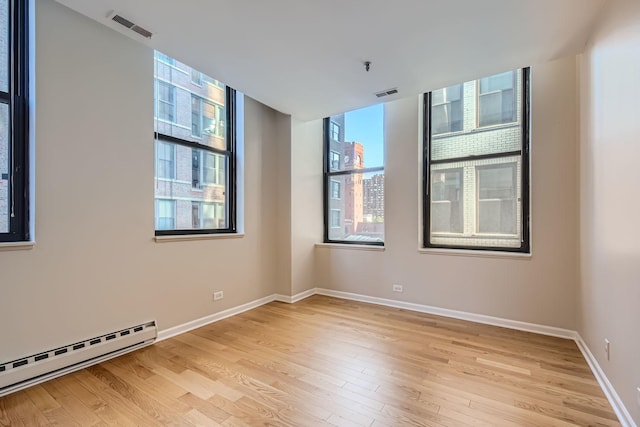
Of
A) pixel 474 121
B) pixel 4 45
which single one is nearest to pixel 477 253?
pixel 474 121

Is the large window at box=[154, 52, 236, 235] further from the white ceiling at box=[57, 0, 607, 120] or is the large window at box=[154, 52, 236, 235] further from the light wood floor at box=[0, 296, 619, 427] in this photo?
the light wood floor at box=[0, 296, 619, 427]

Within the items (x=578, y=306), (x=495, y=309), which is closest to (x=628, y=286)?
(x=578, y=306)

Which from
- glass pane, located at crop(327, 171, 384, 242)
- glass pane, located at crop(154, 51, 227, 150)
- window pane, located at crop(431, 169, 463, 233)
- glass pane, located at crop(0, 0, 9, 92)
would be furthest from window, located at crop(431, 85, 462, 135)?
glass pane, located at crop(0, 0, 9, 92)

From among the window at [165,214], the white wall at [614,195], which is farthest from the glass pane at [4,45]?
the white wall at [614,195]

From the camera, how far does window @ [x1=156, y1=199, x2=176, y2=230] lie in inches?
119

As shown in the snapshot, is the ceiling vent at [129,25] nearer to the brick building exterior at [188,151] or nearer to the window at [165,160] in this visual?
the brick building exterior at [188,151]

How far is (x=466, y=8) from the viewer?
2.04 m

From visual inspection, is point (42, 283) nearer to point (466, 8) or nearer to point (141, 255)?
point (141, 255)

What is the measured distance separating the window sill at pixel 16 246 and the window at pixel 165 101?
1.58 m

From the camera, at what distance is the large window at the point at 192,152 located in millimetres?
3088

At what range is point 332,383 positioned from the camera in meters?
2.17

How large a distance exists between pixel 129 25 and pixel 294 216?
2747mm

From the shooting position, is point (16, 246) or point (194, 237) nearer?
point (16, 246)

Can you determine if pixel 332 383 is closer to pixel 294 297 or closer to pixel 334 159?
pixel 294 297
